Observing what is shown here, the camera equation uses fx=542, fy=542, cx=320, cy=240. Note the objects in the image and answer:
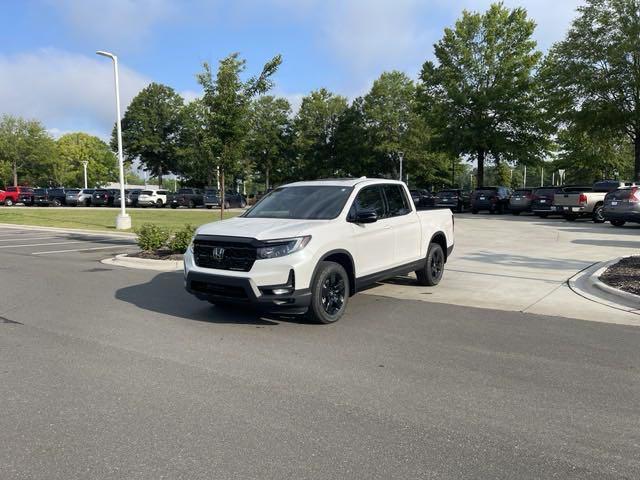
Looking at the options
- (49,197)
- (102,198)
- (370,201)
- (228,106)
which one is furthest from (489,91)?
(49,197)

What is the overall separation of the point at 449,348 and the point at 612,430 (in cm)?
208

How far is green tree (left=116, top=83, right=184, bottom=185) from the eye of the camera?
7556 cm

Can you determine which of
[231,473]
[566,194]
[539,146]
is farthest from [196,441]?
[539,146]

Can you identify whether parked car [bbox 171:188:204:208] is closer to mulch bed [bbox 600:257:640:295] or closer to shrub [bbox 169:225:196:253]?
shrub [bbox 169:225:196:253]

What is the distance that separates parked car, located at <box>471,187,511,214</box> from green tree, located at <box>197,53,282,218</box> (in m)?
19.5

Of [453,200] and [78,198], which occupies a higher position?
[78,198]

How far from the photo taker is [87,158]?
10012 cm

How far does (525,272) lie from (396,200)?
152 inches

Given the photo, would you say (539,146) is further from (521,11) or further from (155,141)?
(155,141)

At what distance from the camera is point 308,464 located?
3.32m

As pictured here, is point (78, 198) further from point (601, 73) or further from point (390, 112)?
point (601, 73)

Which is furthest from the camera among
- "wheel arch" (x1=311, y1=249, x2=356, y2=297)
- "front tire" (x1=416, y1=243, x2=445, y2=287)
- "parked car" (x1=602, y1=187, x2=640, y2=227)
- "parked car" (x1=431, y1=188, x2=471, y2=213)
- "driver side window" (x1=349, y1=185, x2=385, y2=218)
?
"parked car" (x1=431, y1=188, x2=471, y2=213)

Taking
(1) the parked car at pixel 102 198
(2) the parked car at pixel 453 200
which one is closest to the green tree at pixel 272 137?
(1) the parked car at pixel 102 198

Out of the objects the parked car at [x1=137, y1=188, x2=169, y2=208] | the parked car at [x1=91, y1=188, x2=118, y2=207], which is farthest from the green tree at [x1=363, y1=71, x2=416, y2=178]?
the parked car at [x1=91, y1=188, x2=118, y2=207]
